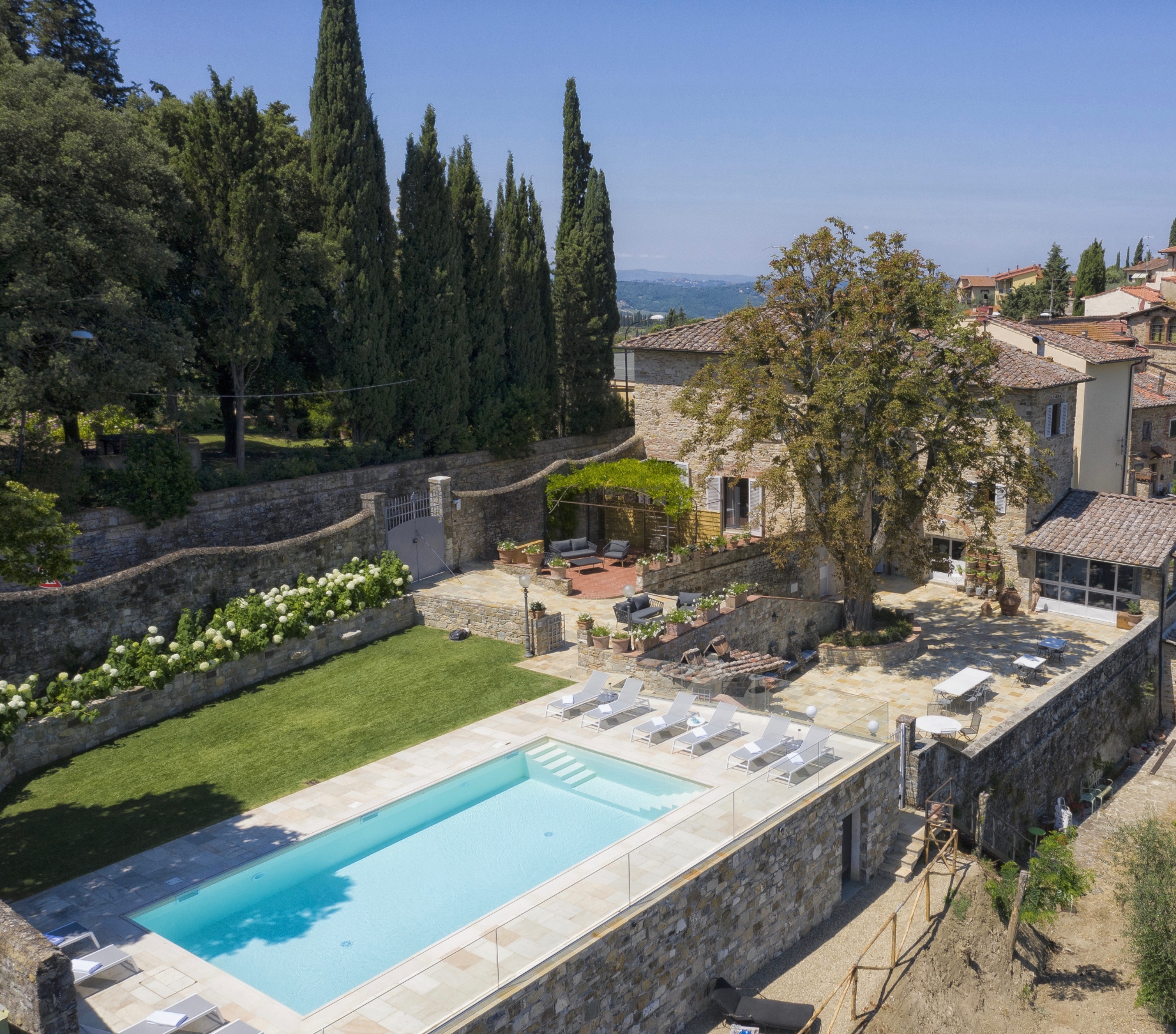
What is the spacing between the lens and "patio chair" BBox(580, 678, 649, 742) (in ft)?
57.5

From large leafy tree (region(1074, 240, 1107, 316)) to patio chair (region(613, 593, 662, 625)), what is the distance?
56.9 m

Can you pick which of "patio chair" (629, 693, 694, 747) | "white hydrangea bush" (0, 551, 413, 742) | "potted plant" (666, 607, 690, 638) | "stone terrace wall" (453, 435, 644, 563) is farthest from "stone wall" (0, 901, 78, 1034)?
"stone terrace wall" (453, 435, 644, 563)

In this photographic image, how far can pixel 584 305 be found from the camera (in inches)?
1416

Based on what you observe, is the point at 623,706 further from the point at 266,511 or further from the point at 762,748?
the point at 266,511

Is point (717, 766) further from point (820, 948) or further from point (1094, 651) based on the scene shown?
point (1094, 651)

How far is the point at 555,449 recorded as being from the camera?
1348 inches

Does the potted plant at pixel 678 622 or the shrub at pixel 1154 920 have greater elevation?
the potted plant at pixel 678 622

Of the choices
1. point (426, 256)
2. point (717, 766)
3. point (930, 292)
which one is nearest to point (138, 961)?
point (717, 766)

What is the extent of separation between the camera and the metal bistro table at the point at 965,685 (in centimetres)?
2073

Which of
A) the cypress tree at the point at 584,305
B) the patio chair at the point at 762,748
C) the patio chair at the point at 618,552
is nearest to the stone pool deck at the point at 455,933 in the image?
the patio chair at the point at 762,748

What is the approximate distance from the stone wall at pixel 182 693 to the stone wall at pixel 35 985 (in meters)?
7.07

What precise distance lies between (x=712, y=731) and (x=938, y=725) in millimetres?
4854

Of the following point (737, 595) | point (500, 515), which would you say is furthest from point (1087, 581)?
point (500, 515)

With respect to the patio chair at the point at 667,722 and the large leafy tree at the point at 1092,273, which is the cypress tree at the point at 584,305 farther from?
the large leafy tree at the point at 1092,273
